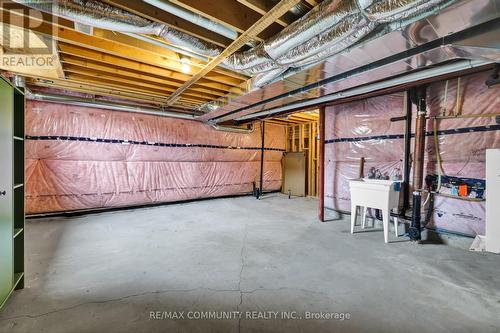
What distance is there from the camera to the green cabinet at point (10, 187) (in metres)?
1.50

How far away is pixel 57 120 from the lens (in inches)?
156

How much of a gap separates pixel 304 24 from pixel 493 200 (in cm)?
246

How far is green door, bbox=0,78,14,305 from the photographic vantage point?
1.48 m

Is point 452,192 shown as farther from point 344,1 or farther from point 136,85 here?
point 136,85

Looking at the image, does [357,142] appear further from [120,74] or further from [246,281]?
[120,74]

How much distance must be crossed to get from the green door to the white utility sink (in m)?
3.66

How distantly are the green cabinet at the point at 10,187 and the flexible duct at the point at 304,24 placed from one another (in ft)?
2.36

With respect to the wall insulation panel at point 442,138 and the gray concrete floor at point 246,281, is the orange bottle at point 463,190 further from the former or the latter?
the gray concrete floor at point 246,281

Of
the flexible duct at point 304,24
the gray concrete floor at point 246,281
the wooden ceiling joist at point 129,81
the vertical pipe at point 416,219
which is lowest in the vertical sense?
the gray concrete floor at point 246,281

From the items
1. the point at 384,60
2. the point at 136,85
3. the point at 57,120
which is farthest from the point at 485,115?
the point at 57,120

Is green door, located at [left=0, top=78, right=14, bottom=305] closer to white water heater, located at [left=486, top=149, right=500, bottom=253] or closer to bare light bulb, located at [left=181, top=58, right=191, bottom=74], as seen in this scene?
bare light bulb, located at [left=181, top=58, right=191, bottom=74]

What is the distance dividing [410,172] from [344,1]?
275 centimetres

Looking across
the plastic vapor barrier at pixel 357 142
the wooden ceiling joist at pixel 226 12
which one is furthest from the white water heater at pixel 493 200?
the wooden ceiling joist at pixel 226 12

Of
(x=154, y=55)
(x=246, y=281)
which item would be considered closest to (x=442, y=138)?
(x=246, y=281)
